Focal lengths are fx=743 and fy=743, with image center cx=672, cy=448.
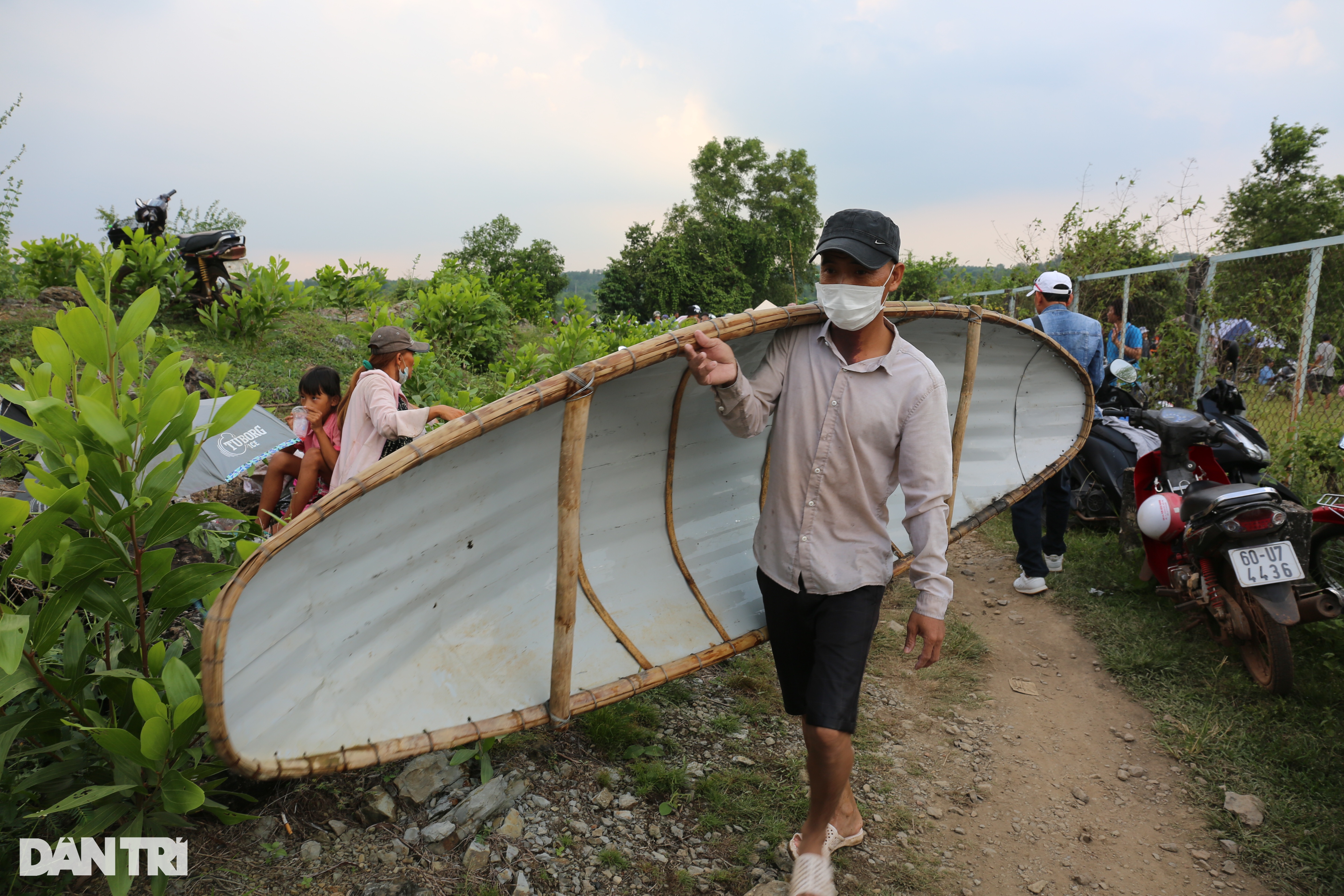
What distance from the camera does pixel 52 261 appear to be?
25.9ft

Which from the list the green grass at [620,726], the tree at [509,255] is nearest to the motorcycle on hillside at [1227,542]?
the green grass at [620,726]

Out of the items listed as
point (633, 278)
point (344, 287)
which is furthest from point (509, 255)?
point (344, 287)

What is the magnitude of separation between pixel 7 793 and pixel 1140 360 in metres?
7.29

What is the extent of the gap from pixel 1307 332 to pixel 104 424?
19.8 ft

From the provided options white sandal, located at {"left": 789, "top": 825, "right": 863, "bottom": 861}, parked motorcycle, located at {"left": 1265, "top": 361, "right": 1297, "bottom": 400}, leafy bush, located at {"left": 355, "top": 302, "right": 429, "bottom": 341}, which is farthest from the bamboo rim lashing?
leafy bush, located at {"left": 355, "top": 302, "right": 429, "bottom": 341}

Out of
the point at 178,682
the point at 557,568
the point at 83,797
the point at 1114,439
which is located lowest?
the point at 83,797

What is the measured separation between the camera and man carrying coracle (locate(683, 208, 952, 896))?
2.05m

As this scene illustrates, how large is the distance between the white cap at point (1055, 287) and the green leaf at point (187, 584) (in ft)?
15.7

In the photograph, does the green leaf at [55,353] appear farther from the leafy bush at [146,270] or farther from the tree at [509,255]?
the tree at [509,255]

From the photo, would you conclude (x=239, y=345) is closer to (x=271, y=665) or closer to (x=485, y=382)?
(x=485, y=382)

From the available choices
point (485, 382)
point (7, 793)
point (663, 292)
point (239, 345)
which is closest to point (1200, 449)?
point (7, 793)

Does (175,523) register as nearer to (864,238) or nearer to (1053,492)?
(864,238)

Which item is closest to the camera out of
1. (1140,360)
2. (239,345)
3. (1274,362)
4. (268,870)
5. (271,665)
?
(271,665)

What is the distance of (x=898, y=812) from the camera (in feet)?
8.80
